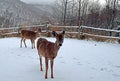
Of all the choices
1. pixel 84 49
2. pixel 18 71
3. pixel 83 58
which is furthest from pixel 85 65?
pixel 84 49

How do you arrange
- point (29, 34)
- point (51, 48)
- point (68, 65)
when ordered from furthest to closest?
point (29, 34) < point (68, 65) < point (51, 48)

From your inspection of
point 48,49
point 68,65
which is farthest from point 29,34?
point 48,49

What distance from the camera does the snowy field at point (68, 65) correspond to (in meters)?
7.60

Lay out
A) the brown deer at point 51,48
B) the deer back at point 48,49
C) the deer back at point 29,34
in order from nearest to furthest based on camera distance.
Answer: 1. the brown deer at point 51,48
2. the deer back at point 48,49
3. the deer back at point 29,34

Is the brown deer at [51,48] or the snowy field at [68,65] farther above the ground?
the brown deer at [51,48]

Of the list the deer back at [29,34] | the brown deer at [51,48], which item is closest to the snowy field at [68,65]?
the brown deer at [51,48]

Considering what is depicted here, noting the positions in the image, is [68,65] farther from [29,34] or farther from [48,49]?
[29,34]

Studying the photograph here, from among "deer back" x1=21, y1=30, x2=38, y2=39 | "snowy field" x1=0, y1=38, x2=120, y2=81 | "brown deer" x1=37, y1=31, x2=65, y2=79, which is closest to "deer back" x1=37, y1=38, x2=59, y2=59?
"brown deer" x1=37, y1=31, x2=65, y2=79

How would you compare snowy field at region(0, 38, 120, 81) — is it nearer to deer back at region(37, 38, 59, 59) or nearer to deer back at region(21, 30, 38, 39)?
deer back at region(37, 38, 59, 59)

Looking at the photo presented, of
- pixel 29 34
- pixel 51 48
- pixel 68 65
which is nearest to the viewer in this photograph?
pixel 51 48

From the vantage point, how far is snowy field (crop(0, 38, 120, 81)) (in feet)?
24.9

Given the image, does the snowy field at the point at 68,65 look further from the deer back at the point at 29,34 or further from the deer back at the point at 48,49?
the deer back at the point at 29,34

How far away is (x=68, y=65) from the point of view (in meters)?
9.09

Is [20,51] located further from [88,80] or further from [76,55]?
[88,80]
